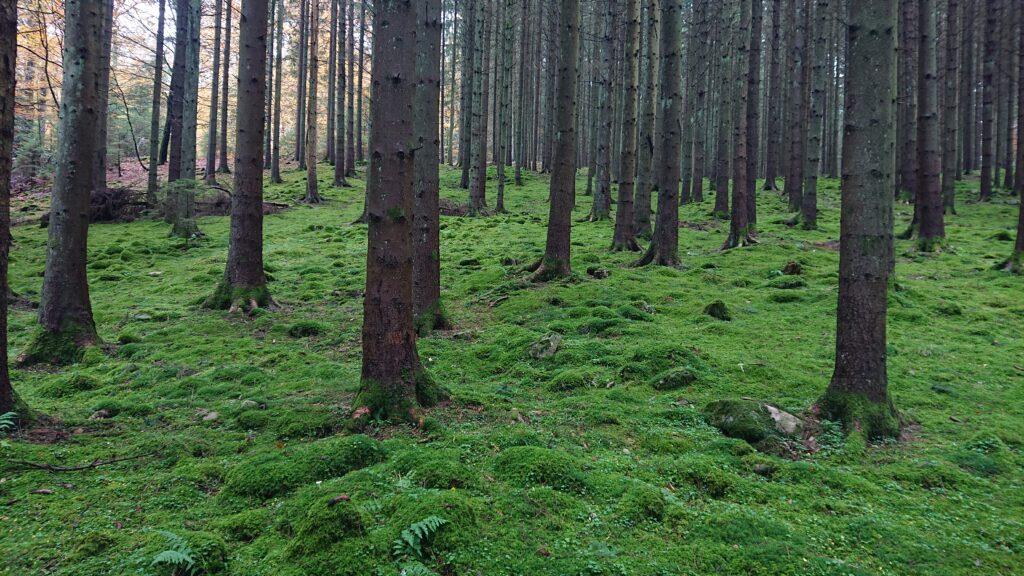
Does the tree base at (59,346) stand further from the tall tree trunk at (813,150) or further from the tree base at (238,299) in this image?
the tall tree trunk at (813,150)

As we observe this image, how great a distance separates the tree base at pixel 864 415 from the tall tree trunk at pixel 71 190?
8578 mm

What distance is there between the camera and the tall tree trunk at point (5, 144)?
13.9 ft

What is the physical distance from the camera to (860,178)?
4.98m

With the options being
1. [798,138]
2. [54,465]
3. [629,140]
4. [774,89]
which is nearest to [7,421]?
[54,465]

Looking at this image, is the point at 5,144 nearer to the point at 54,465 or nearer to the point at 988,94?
the point at 54,465

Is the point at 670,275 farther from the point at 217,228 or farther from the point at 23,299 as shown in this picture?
the point at 217,228

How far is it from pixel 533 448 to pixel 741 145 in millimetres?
12764

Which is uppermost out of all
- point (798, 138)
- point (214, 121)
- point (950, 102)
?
point (214, 121)

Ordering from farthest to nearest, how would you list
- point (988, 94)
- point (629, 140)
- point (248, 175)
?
1. point (988, 94)
2. point (629, 140)
3. point (248, 175)

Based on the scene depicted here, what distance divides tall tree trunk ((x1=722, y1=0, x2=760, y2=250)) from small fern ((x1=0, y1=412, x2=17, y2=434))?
42.3 feet

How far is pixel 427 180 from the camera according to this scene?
8.72 m

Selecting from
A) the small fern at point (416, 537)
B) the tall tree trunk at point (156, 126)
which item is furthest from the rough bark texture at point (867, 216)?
the tall tree trunk at point (156, 126)

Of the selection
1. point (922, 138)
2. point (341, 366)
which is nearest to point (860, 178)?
point (341, 366)

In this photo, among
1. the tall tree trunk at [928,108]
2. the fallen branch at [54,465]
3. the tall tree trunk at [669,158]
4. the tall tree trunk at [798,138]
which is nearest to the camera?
the fallen branch at [54,465]
